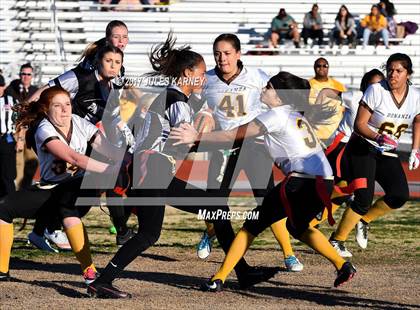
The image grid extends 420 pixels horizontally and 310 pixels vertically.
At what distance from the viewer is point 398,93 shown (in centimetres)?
837

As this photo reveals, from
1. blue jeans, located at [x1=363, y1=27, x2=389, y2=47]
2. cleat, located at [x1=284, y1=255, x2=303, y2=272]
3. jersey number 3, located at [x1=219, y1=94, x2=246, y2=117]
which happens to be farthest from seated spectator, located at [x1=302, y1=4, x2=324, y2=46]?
cleat, located at [x1=284, y1=255, x2=303, y2=272]

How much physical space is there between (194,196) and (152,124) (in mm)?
651

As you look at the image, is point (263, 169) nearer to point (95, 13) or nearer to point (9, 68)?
Result: point (9, 68)

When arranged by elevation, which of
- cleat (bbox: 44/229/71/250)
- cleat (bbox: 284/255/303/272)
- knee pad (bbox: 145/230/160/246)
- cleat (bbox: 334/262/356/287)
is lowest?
cleat (bbox: 44/229/71/250)

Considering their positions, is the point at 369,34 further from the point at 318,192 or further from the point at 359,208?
the point at 318,192

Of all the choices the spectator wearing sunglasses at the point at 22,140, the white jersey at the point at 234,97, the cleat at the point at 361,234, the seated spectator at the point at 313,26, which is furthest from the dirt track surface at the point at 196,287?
the seated spectator at the point at 313,26

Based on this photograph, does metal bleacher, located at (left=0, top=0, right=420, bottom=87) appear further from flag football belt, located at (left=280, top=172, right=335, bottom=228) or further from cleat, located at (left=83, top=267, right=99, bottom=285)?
flag football belt, located at (left=280, top=172, right=335, bottom=228)

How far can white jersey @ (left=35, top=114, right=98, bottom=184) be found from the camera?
22.8 ft

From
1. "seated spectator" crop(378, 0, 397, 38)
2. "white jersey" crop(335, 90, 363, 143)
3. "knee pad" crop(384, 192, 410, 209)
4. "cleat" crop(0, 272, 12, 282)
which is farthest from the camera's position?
"seated spectator" crop(378, 0, 397, 38)

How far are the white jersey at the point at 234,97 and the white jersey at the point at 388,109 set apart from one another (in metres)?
0.98

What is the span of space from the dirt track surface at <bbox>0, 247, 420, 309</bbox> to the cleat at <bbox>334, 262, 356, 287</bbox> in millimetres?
120

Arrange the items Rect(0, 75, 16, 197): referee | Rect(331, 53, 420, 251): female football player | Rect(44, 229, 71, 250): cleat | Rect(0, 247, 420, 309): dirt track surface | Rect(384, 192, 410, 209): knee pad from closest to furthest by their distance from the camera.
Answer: Rect(0, 247, 420, 309): dirt track surface
Rect(331, 53, 420, 251): female football player
Rect(384, 192, 410, 209): knee pad
Rect(44, 229, 71, 250): cleat
Rect(0, 75, 16, 197): referee

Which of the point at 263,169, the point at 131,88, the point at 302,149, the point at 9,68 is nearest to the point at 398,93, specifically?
the point at 263,169

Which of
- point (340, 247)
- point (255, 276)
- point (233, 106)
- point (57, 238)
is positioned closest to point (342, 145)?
point (340, 247)
